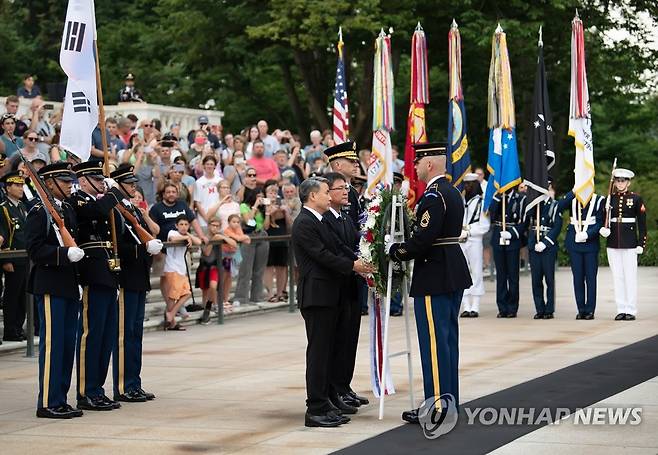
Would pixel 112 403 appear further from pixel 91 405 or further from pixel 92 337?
pixel 92 337

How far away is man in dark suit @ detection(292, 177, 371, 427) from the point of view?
1025 cm

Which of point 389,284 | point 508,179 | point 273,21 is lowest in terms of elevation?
point 389,284

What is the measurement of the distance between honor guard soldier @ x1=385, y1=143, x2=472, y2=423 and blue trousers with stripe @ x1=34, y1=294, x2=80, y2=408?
2.65 m

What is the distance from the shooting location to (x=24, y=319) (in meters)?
15.4

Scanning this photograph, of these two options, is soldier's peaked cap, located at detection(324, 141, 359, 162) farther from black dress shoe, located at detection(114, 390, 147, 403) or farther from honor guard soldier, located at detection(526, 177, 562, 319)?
honor guard soldier, located at detection(526, 177, 562, 319)

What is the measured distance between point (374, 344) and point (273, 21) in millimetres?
24069

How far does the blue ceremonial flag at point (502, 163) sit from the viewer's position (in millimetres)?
18792

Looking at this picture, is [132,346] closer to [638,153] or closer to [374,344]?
[374,344]

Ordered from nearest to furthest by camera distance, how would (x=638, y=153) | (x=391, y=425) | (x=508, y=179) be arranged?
(x=391, y=425) → (x=508, y=179) → (x=638, y=153)

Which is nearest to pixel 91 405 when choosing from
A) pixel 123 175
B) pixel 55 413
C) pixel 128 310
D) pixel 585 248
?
pixel 55 413

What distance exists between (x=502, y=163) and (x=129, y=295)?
8.27m

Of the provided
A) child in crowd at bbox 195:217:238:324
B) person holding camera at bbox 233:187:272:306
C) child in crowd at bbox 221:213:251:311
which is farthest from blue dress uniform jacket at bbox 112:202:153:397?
person holding camera at bbox 233:187:272:306

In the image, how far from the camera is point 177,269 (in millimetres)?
17031

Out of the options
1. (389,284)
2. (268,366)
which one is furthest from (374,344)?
(268,366)
